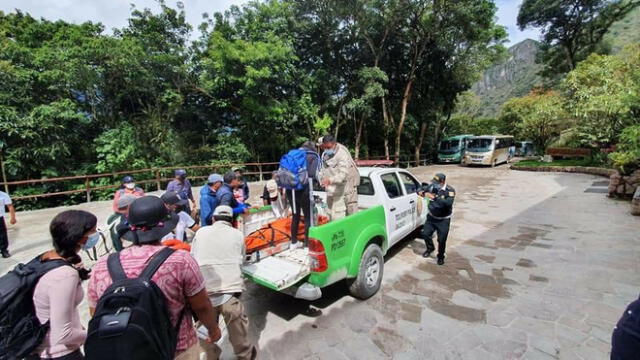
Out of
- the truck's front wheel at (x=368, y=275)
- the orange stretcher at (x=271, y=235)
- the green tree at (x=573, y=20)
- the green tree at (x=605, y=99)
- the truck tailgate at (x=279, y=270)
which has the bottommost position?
the truck's front wheel at (x=368, y=275)

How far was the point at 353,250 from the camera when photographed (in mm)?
3365

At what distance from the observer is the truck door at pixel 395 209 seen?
4250 millimetres

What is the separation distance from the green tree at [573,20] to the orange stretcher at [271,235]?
1214 inches

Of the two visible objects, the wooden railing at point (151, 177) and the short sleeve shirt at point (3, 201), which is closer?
the short sleeve shirt at point (3, 201)

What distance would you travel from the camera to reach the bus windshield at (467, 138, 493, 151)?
20080 mm

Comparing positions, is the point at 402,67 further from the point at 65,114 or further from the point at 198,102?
the point at 65,114

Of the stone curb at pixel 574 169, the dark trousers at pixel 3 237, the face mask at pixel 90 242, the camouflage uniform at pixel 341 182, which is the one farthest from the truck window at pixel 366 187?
the stone curb at pixel 574 169

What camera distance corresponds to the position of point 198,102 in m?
15.4

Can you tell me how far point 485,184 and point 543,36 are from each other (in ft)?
75.2

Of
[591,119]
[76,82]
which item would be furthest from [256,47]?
[591,119]

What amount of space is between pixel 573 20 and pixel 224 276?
33915mm

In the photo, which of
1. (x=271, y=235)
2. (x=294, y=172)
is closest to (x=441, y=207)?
(x=294, y=172)

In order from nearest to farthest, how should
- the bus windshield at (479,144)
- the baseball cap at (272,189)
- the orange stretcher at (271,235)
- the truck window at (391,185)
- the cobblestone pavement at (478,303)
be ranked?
the cobblestone pavement at (478,303)
the orange stretcher at (271,235)
the truck window at (391,185)
the baseball cap at (272,189)
the bus windshield at (479,144)

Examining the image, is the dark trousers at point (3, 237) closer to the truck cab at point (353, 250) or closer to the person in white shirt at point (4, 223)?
the person in white shirt at point (4, 223)
